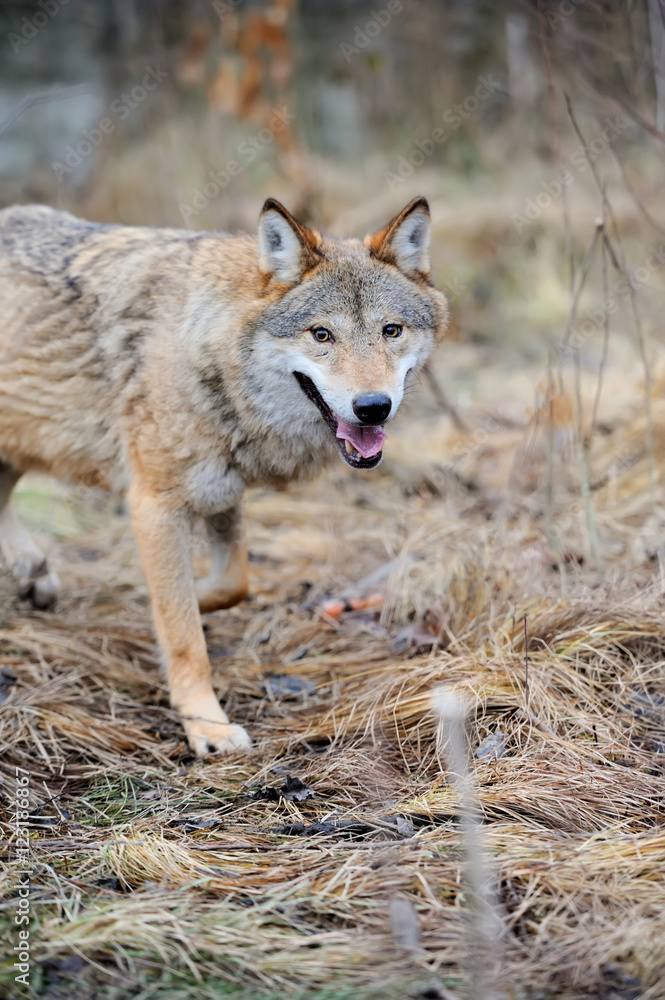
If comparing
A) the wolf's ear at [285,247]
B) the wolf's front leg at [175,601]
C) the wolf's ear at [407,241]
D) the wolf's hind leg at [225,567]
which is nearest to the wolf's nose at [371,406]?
the wolf's ear at [285,247]

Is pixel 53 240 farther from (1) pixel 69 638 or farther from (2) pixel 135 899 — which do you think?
(2) pixel 135 899

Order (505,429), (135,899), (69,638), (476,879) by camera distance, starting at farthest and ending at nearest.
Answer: (505,429) → (69,638) → (135,899) → (476,879)

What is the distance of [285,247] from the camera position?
3480 mm

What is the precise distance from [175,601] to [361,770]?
120 cm

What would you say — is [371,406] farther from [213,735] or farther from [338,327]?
[213,735]

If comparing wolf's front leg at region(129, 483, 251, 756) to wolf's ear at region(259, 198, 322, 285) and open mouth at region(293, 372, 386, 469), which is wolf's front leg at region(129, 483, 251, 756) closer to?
open mouth at region(293, 372, 386, 469)

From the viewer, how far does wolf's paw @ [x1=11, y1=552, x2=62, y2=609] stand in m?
4.50

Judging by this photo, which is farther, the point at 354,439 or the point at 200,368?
the point at 200,368

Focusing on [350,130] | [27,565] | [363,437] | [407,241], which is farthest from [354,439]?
[350,130]

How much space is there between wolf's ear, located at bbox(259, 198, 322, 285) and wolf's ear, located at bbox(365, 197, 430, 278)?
11.3 inches

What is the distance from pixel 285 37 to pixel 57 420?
23.2 feet

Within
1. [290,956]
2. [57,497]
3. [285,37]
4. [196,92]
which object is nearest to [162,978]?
[290,956]

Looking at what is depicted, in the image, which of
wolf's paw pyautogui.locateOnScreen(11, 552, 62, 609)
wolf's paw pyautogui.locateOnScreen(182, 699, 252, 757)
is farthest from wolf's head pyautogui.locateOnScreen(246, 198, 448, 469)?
wolf's paw pyautogui.locateOnScreen(11, 552, 62, 609)

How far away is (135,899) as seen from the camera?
7.47ft
